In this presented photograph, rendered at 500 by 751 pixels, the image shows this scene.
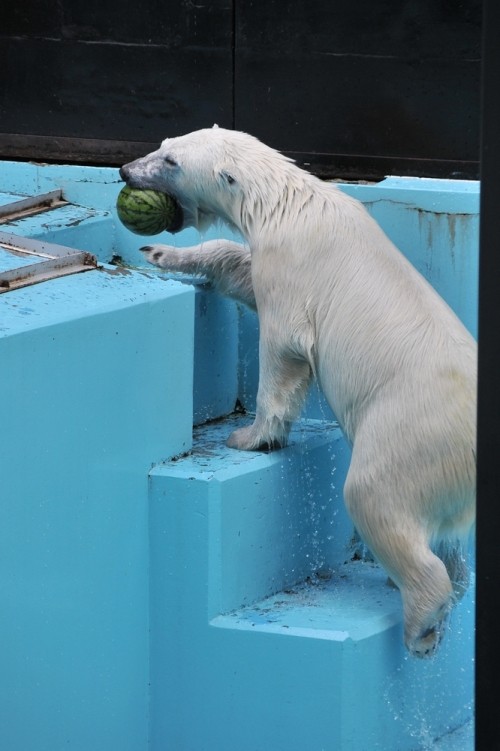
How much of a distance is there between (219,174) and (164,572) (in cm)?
136

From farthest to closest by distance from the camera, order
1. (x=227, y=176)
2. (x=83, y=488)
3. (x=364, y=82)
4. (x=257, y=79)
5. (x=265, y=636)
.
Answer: (x=257, y=79) → (x=364, y=82) → (x=227, y=176) → (x=265, y=636) → (x=83, y=488)

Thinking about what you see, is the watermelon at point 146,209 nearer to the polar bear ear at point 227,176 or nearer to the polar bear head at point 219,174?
the polar bear head at point 219,174

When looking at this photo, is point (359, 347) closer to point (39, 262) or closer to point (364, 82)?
point (39, 262)

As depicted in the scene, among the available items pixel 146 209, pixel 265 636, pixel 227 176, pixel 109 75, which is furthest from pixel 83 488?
pixel 109 75

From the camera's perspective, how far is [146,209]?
4.57m

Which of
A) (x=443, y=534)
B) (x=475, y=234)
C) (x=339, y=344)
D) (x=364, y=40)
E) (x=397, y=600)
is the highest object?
(x=364, y=40)

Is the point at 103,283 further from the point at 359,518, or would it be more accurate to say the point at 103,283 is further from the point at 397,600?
the point at 397,600

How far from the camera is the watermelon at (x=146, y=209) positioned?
4574 mm

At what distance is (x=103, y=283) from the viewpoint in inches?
169

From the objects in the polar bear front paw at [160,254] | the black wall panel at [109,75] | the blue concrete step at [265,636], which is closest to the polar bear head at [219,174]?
the polar bear front paw at [160,254]

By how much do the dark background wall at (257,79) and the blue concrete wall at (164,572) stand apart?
0.67 metres

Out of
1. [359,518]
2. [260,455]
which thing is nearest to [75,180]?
[260,455]

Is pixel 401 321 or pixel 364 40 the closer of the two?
pixel 401 321

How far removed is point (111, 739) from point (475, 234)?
2218 millimetres
